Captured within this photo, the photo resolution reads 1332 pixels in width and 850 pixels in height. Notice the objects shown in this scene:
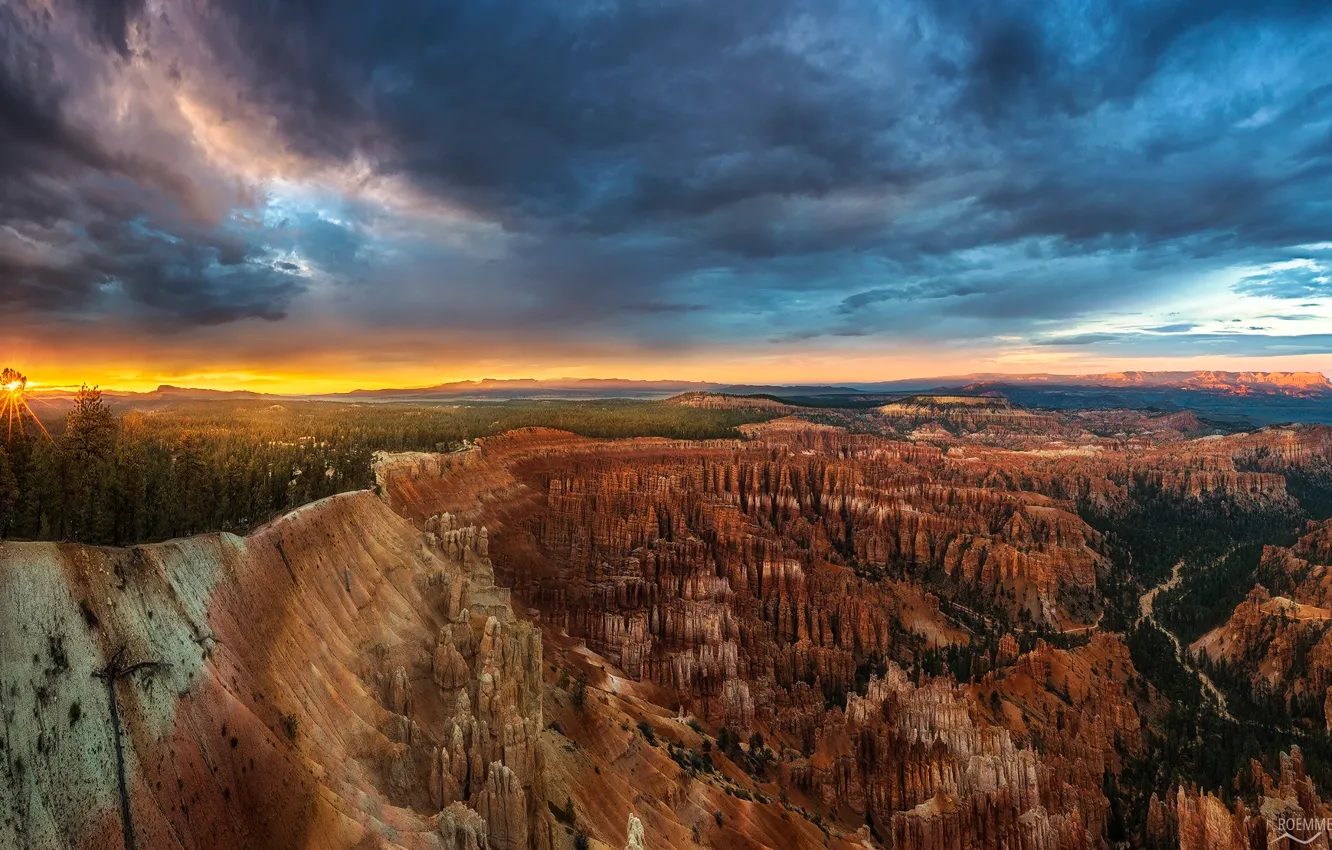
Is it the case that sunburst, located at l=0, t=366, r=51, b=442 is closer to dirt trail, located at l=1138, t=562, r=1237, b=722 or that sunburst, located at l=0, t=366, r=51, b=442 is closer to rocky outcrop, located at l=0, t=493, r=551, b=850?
rocky outcrop, located at l=0, t=493, r=551, b=850

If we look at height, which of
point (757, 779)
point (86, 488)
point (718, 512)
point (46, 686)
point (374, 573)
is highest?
point (86, 488)

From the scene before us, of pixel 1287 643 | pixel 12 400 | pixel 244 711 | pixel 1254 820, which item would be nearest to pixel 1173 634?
pixel 1287 643

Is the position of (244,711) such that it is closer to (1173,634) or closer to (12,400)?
(12,400)

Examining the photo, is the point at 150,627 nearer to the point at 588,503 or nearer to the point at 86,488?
the point at 86,488

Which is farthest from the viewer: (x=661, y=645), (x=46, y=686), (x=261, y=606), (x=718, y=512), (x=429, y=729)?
(x=718, y=512)

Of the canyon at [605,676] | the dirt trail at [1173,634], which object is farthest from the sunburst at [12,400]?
the dirt trail at [1173,634]

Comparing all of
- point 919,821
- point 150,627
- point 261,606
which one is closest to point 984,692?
point 919,821
